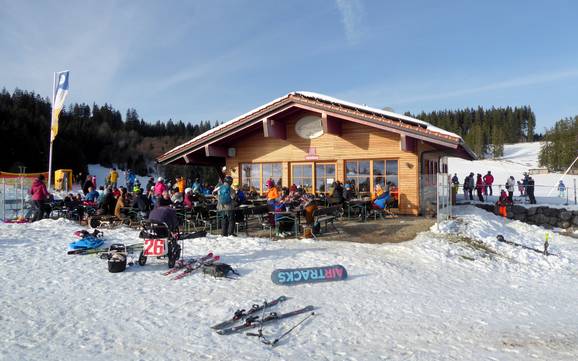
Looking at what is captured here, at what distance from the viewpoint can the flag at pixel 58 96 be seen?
1664 cm

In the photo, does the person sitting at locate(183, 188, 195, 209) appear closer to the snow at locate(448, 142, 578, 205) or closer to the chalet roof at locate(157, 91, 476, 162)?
the chalet roof at locate(157, 91, 476, 162)

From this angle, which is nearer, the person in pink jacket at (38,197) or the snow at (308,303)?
the snow at (308,303)

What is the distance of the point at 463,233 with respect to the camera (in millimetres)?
10367

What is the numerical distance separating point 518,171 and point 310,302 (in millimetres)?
48223

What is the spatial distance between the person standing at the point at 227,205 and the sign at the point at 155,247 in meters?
2.81

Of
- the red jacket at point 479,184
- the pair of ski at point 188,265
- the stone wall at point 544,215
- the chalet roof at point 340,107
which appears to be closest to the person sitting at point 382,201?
the chalet roof at point 340,107

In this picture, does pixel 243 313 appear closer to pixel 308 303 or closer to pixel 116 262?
pixel 308 303

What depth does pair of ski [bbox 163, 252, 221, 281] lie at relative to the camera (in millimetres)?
6586

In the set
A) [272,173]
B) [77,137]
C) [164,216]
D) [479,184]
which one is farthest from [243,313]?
[77,137]

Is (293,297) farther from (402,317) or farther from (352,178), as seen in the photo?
(352,178)

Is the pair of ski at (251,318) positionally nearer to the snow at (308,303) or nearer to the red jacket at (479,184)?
the snow at (308,303)

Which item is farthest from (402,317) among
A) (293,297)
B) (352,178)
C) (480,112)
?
(480,112)

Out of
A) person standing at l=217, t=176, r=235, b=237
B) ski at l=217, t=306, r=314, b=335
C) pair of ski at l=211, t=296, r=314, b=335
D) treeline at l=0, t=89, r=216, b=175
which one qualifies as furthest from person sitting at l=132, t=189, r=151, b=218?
treeline at l=0, t=89, r=216, b=175

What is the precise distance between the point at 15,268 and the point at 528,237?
13.1m
